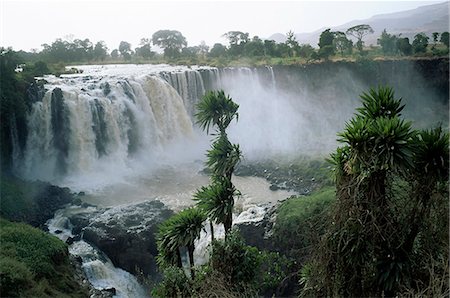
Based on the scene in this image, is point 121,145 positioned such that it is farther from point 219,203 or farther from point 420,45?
point 420,45

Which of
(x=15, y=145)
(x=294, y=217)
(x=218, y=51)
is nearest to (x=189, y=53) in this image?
(x=218, y=51)

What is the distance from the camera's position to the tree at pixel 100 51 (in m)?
43.8

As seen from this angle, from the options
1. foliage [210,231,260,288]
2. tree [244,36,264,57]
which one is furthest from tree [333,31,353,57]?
foliage [210,231,260,288]

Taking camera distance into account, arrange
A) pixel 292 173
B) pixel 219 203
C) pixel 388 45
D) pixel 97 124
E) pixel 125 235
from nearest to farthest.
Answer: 1. pixel 219 203
2. pixel 125 235
3. pixel 97 124
4. pixel 292 173
5. pixel 388 45

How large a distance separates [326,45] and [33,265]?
30372mm

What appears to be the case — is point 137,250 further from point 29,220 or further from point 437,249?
point 437,249

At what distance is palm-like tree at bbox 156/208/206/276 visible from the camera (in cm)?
880

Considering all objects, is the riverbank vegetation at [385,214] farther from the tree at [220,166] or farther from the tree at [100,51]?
the tree at [100,51]

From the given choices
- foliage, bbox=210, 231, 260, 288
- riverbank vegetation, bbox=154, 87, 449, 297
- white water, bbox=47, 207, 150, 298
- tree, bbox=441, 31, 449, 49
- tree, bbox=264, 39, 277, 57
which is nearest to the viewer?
riverbank vegetation, bbox=154, 87, 449, 297

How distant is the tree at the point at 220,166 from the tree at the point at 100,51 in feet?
123

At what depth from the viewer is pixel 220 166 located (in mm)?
9297

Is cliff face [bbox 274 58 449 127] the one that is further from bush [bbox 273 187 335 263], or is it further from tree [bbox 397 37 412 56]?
bush [bbox 273 187 335 263]

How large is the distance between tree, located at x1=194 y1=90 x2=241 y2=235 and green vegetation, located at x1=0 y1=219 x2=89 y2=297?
4699 mm

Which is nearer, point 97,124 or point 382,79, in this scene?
point 97,124
